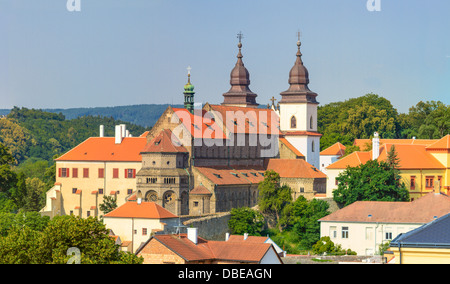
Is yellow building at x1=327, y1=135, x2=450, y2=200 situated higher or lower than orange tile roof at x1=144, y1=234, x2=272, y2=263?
higher

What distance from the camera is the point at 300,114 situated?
9669 cm

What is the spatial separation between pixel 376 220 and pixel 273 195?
1127 cm

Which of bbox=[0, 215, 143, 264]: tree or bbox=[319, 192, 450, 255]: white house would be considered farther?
bbox=[319, 192, 450, 255]: white house

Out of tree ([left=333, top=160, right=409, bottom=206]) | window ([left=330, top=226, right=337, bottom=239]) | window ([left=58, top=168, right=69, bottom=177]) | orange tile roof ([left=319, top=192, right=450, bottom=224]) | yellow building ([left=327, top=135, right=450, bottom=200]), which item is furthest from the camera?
window ([left=58, top=168, right=69, bottom=177])

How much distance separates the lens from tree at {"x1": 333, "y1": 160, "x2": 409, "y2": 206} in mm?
76812

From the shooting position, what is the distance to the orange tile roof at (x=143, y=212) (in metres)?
66.5

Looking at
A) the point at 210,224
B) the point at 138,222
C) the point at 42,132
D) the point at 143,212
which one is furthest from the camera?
the point at 42,132

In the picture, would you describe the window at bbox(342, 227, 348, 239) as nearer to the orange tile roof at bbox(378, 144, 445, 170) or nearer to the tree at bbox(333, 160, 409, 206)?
the tree at bbox(333, 160, 409, 206)

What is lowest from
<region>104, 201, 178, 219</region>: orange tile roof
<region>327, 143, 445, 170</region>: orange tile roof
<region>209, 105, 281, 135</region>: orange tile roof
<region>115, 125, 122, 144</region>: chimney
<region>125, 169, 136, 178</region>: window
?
<region>104, 201, 178, 219</region>: orange tile roof

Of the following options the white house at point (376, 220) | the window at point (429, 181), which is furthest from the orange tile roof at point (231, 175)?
the window at point (429, 181)

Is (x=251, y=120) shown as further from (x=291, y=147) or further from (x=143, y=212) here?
(x=143, y=212)

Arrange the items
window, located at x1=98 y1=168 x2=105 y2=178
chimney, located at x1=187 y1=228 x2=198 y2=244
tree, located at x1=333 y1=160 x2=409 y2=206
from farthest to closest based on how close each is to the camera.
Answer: window, located at x1=98 y1=168 x2=105 y2=178
tree, located at x1=333 y1=160 x2=409 y2=206
chimney, located at x1=187 y1=228 x2=198 y2=244

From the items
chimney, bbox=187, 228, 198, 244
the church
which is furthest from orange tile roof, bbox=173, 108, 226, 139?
chimney, bbox=187, 228, 198, 244

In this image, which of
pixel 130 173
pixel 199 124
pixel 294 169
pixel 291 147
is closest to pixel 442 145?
pixel 294 169
